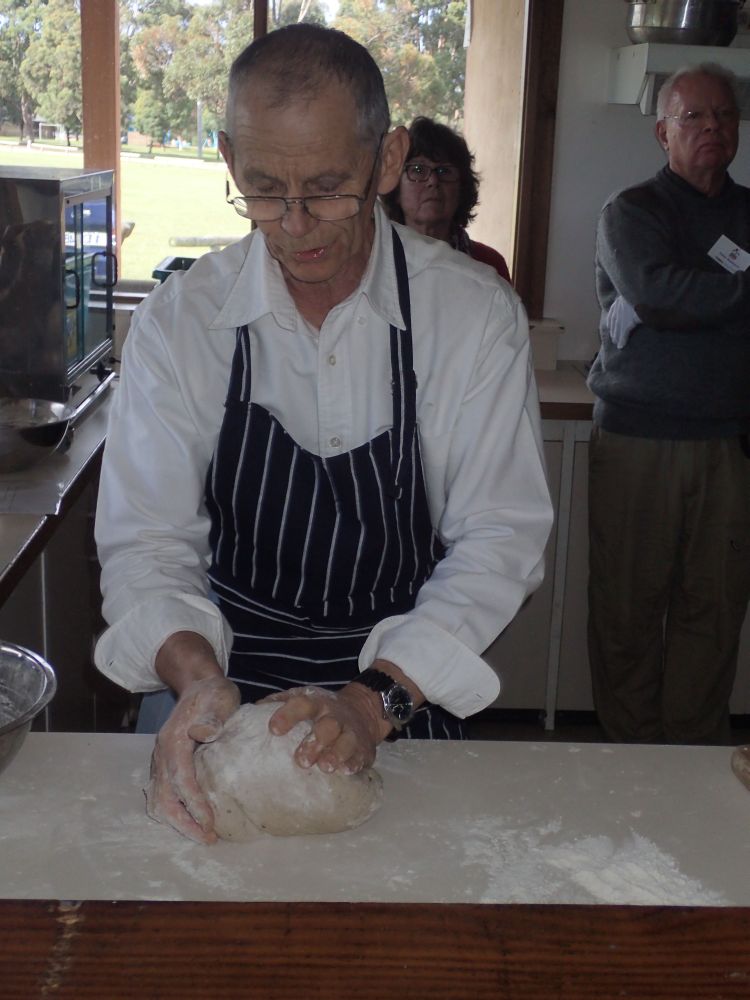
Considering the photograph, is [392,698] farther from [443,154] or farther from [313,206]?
[443,154]

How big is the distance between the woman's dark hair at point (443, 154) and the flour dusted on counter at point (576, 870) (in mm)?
2081

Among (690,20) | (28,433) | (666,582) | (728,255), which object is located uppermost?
(690,20)

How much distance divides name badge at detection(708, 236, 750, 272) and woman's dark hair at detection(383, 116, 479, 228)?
71cm

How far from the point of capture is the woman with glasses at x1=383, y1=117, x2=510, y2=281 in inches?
113

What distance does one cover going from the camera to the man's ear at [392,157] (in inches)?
50.6

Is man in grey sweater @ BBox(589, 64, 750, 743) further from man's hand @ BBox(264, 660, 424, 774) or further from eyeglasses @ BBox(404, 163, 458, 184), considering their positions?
man's hand @ BBox(264, 660, 424, 774)

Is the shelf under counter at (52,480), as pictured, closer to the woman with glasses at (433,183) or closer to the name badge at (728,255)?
the woman with glasses at (433,183)

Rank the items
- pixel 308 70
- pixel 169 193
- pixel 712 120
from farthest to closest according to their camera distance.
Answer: pixel 169 193 → pixel 712 120 → pixel 308 70

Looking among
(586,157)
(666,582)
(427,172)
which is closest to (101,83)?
(427,172)

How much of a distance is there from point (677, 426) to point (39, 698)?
5.99ft

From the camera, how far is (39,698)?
1110mm

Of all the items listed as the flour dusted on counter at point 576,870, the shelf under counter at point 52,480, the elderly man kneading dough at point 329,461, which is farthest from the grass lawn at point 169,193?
the flour dusted on counter at point 576,870

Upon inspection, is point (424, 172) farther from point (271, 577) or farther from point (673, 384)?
point (271, 577)

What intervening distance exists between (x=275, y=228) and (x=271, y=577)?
1.50ft
